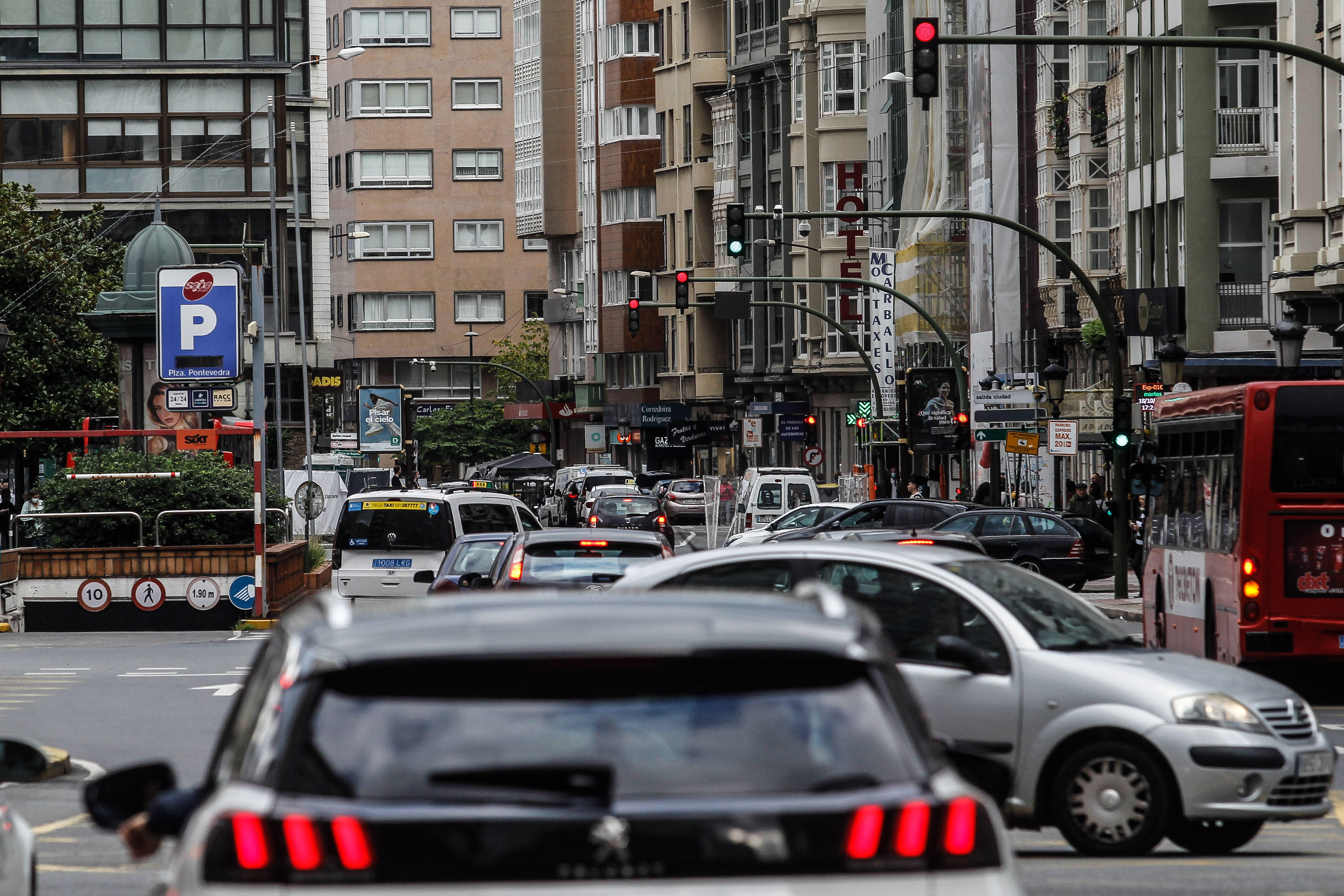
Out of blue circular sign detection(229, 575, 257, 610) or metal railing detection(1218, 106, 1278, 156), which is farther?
metal railing detection(1218, 106, 1278, 156)

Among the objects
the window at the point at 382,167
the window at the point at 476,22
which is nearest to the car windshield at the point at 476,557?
the window at the point at 382,167

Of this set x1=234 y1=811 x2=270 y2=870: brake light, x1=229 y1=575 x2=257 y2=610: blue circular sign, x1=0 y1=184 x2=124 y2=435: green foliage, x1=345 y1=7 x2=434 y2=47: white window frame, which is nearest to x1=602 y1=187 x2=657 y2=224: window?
x1=345 y1=7 x2=434 y2=47: white window frame

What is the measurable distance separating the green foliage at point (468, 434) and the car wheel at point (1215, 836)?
109 m

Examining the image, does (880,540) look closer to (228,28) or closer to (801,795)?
(801,795)

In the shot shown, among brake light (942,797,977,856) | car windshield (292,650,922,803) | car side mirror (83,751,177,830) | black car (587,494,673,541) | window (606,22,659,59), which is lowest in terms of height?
black car (587,494,673,541)

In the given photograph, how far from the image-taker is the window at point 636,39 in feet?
337

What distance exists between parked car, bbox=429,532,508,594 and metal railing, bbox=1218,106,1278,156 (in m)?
25.1

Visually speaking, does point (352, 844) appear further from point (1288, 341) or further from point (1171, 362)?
point (1171, 362)

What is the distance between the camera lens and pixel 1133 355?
48375 millimetres

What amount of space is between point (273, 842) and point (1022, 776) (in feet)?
23.0

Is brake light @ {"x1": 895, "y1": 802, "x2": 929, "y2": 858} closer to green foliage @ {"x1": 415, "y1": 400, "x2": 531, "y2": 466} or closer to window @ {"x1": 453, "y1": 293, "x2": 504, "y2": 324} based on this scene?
green foliage @ {"x1": 415, "y1": 400, "x2": 531, "y2": 466}

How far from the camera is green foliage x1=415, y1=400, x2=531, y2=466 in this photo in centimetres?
12000

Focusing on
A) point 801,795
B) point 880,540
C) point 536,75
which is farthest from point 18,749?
point 536,75

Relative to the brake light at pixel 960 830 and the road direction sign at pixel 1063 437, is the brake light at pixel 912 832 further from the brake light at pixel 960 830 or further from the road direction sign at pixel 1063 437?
the road direction sign at pixel 1063 437
